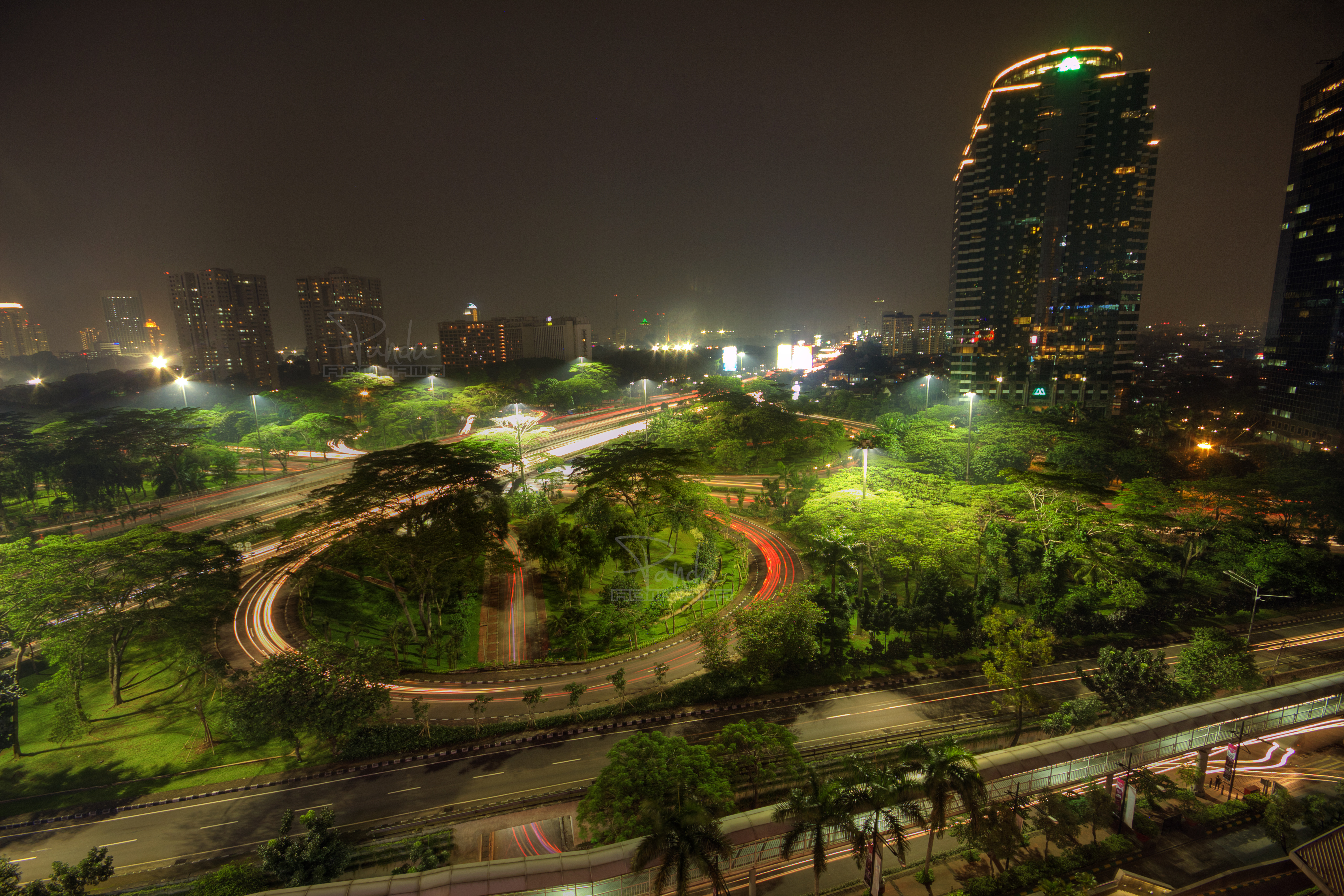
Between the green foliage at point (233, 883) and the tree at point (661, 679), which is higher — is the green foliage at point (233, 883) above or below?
above

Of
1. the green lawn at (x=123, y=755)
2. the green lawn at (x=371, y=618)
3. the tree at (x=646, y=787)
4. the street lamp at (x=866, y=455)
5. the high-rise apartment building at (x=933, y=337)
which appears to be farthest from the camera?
the high-rise apartment building at (x=933, y=337)

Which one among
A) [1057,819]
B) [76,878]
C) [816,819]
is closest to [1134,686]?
[1057,819]

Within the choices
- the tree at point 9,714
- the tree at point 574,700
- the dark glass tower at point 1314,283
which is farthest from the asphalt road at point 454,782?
the dark glass tower at point 1314,283

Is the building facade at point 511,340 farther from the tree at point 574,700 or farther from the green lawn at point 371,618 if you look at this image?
the tree at point 574,700

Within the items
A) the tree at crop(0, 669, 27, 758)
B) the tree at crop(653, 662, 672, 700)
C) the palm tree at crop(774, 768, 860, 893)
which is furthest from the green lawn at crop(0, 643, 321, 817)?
the palm tree at crop(774, 768, 860, 893)

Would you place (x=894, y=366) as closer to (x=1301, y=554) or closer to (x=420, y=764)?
(x=1301, y=554)

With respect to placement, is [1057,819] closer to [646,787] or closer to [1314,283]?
[646,787]

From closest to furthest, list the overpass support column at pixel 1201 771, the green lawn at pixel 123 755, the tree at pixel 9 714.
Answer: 1. the overpass support column at pixel 1201 771
2. the green lawn at pixel 123 755
3. the tree at pixel 9 714
